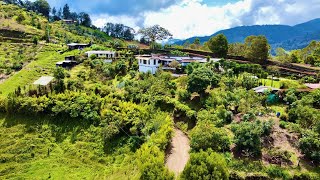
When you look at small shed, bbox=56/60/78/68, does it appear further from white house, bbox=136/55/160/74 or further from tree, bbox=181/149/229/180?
tree, bbox=181/149/229/180

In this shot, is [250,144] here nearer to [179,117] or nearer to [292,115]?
[292,115]

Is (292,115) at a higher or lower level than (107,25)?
lower

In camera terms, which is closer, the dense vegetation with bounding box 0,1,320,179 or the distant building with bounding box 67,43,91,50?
the dense vegetation with bounding box 0,1,320,179

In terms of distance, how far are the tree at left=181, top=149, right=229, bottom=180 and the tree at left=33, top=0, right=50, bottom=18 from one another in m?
122

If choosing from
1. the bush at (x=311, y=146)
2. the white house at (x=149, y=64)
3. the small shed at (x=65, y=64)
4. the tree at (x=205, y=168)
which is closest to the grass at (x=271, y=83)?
the bush at (x=311, y=146)

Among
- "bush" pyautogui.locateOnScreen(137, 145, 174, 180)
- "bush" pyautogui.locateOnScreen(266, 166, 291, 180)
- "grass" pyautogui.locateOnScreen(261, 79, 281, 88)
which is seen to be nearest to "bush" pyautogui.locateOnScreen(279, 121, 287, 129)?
"bush" pyautogui.locateOnScreen(266, 166, 291, 180)

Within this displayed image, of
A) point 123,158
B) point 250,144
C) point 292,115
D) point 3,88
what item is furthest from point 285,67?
point 3,88

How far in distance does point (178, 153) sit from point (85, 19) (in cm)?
11384

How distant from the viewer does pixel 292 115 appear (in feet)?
115

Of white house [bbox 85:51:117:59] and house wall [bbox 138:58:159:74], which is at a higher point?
white house [bbox 85:51:117:59]

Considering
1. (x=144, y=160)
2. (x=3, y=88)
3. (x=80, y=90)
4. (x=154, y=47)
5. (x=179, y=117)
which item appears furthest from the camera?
(x=154, y=47)

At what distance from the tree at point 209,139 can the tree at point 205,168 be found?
17.4 ft

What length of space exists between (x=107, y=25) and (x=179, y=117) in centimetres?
10054

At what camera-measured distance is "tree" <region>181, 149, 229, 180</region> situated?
22.5m
